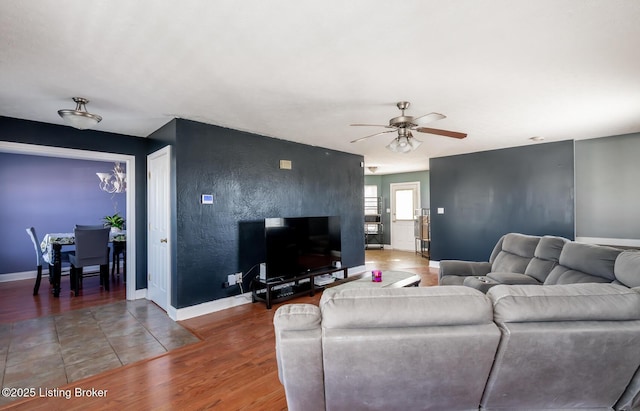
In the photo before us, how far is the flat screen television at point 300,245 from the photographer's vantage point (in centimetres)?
396

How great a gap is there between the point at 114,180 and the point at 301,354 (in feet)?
21.5

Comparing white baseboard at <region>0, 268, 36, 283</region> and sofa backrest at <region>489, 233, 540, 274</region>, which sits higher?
sofa backrest at <region>489, 233, 540, 274</region>

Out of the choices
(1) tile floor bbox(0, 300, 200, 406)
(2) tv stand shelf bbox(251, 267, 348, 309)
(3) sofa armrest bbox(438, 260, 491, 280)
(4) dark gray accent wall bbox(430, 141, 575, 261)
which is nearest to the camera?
(1) tile floor bbox(0, 300, 200, 406)

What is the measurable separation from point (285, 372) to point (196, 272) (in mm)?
2720

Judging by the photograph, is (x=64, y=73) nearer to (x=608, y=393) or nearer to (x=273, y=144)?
(x=273, y=144)

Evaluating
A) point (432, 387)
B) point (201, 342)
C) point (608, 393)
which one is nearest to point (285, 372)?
point (432, 387)

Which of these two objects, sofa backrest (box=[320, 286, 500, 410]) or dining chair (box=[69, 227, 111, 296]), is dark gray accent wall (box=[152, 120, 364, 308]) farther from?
sofa backrest (box=[320, 286, 500, 410])

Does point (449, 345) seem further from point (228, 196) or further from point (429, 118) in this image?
point (228, 196)

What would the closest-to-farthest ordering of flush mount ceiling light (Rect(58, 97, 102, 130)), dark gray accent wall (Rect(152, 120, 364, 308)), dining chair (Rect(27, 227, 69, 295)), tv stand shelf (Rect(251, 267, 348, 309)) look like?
flush mount ceiling light (Rect(58, 97, 102, 130))
dark gray accent wall (Rect(152, 120, 364, 308))
tv stand shelf (Rect(251, 267, 348, 309))
dining chair (Rect(27, 227, 69, 295))

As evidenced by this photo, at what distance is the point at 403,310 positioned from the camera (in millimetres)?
1263

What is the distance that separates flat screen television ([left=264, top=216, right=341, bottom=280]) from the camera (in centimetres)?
396

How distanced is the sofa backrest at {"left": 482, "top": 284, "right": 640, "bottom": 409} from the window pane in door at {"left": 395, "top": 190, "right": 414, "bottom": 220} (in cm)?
757

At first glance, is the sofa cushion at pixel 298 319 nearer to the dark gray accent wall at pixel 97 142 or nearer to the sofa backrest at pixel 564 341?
the sofa backrest at pixel 564 341

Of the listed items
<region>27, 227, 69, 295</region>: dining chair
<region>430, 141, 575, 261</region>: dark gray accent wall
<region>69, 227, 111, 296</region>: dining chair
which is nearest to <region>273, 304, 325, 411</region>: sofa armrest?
<region>69, 227, 111, 296</region>: dining chair
